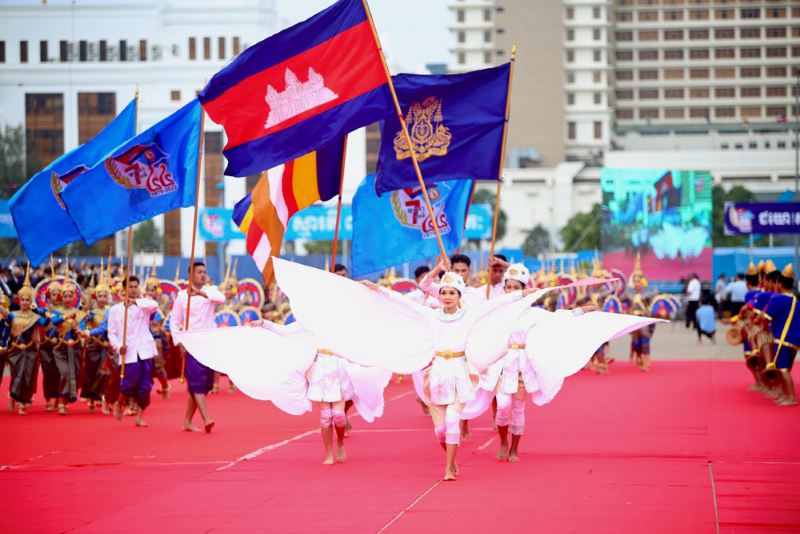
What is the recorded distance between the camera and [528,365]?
1121 cm

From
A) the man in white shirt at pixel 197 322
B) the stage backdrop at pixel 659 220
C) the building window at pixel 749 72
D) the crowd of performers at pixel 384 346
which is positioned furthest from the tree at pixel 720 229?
the crowd of performers at pixel 384 346

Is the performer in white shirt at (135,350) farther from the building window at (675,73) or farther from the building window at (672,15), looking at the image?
the building window at (672,15)

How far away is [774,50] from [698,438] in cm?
10549

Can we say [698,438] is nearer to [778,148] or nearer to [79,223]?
[79,223]

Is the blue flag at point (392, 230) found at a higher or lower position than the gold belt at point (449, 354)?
higher

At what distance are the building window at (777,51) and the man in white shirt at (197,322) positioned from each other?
343ft

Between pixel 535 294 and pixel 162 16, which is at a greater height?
pixel 162 16

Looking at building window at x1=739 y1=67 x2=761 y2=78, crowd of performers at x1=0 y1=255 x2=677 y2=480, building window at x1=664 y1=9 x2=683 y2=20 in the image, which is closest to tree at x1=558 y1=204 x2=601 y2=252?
building window at x1=664 y1=9 x2=683 y2=20

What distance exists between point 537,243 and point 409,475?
7445 cm

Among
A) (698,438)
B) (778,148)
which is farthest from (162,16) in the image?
(698,438)

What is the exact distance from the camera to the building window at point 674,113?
113 metres

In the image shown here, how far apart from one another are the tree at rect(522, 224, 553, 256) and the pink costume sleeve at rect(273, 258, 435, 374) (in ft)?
233

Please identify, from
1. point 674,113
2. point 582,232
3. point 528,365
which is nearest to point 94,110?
point 582,232

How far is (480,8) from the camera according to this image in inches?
4190
